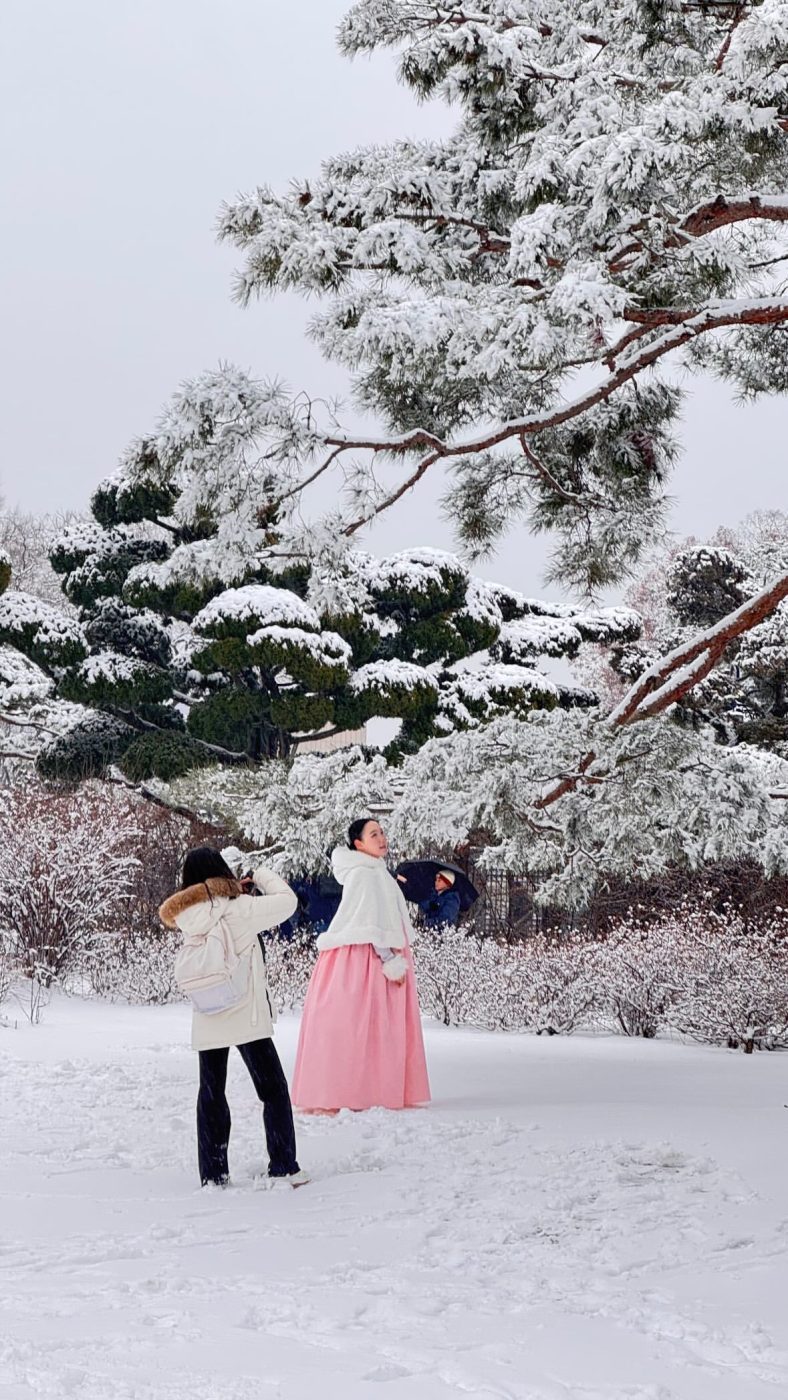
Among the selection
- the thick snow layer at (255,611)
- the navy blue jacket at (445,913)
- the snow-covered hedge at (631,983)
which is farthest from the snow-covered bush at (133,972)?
the thick snow layer at (255,611)

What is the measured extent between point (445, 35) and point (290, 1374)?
225 inches

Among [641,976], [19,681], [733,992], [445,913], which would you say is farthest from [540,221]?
[19,681]

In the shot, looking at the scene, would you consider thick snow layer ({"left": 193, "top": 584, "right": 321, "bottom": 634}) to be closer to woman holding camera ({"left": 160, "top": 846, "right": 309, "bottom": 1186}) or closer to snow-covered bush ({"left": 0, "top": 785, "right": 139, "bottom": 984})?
snow-covered bush ({"left": 0, "top": 785, "right": 139, "bottom": 984})

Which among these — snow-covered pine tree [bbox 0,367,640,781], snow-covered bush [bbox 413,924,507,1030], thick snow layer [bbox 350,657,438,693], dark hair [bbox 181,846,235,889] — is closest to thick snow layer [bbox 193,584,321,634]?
snow-covered pine tree [bbox 0,367,640,781]

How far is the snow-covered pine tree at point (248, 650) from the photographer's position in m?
15.3

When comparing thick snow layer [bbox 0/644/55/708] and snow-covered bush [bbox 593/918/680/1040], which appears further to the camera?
thick snow layer [bbox 0/644/55/708]

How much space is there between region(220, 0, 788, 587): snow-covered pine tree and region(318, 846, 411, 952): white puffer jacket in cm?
164

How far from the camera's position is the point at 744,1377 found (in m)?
2.81

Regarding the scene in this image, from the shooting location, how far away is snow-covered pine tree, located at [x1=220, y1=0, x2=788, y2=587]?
5395 mm

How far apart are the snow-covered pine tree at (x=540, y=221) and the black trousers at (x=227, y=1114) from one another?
2702mm

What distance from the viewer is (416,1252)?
3.84 m

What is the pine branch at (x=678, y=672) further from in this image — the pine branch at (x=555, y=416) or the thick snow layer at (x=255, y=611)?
the thick snow layer at (x=255, y=611)

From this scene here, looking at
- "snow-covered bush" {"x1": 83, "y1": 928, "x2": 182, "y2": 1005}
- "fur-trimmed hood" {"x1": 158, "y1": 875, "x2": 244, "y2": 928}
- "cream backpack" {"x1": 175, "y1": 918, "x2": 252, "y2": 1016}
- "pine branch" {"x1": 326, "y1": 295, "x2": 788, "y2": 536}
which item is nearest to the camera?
"cream backpack" {"x1": 175, "y1": 918, "x2": 252, "y2": 1016}

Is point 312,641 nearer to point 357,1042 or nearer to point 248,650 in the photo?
point 248,650
